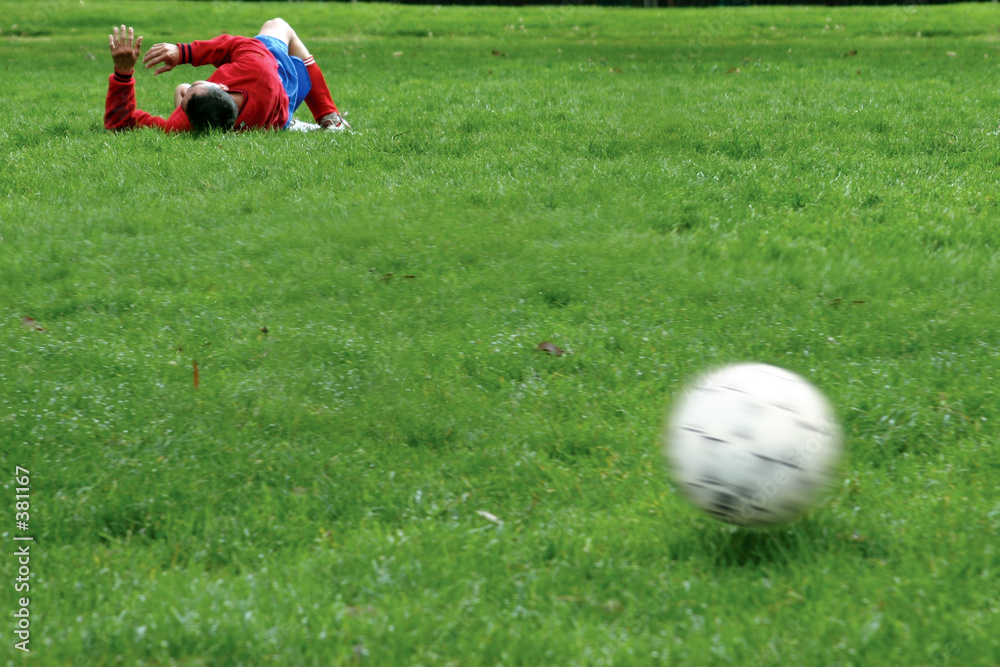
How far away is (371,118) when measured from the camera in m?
9.88

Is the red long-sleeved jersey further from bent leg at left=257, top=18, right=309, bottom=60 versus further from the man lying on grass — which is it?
bent leg at left=257, top=18, right=309, bottom=60

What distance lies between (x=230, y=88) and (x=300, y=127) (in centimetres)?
81

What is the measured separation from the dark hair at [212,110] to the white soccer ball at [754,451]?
6943 millimetres

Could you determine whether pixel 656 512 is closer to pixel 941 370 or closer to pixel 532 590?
pixel 532 590

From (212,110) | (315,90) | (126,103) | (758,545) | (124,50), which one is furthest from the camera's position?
(315,90)

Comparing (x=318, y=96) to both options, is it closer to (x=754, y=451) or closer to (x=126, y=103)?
(x=126, y=103)

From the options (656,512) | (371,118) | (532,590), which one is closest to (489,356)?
(656,512)

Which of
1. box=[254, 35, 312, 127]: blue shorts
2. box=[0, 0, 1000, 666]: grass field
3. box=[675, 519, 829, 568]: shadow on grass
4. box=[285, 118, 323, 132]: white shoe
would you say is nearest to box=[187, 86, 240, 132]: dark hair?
box=[0, 0, 1000, 666]: grass field

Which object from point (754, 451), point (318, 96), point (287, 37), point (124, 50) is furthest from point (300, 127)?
point (754, 451)

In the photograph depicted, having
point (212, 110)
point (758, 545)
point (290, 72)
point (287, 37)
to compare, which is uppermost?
point (287, 37)

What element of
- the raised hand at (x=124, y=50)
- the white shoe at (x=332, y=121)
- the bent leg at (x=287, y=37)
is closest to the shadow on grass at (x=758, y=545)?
the white shoe at (x=332, y=121)

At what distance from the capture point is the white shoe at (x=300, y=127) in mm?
9413

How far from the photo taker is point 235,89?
9.27 m

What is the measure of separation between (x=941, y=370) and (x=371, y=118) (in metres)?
6.84
